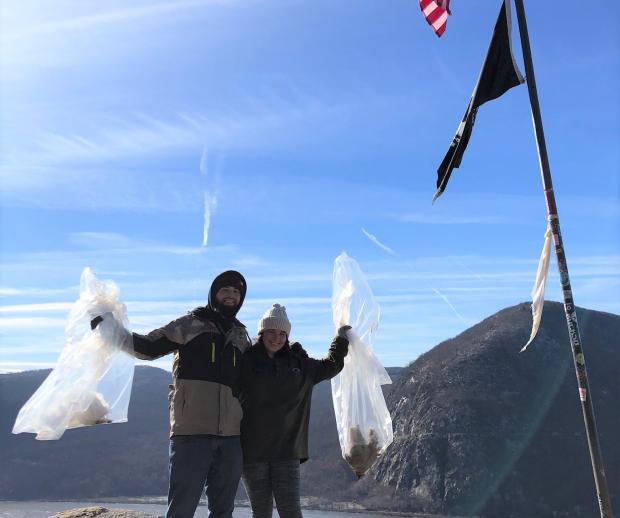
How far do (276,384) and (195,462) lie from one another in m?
0.80

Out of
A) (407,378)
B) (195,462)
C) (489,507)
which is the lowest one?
(489,507)

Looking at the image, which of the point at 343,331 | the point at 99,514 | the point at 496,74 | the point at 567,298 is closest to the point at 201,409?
the point at 343,331

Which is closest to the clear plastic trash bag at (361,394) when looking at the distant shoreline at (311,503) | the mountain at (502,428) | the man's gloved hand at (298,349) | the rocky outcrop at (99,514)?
the man's gloved hand at (298,349)

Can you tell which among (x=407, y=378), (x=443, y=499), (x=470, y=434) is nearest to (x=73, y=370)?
(x=443, y=499)

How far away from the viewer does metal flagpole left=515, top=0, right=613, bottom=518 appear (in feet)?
15.5

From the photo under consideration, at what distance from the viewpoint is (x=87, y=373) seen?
16.0ft

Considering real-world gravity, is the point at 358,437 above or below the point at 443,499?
above

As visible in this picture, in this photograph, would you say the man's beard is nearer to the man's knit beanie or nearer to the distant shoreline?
the man's knit beanie

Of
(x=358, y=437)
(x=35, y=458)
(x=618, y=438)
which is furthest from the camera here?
(x=35, y=458)

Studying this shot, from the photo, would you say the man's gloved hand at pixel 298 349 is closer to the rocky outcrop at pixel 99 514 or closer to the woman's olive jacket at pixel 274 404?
the woman's olive jacket at pixel 274 404

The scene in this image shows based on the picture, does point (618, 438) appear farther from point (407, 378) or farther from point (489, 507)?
point (407, 378)

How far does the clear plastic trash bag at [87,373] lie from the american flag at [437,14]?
436 cm

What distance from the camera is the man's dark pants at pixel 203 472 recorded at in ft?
15.0

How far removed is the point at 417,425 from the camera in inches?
2852
